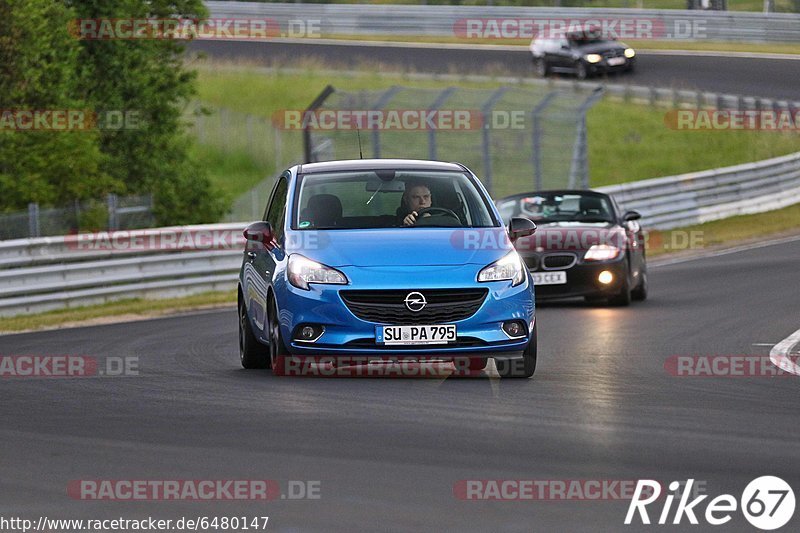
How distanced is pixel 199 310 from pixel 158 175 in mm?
10106

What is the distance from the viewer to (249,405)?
33.4 feet

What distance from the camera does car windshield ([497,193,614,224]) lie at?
2005 centimetres

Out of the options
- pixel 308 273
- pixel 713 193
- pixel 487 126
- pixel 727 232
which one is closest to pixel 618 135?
pixel 713 193

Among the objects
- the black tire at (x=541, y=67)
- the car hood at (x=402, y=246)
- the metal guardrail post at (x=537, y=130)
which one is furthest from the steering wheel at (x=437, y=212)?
the black tire at (x=541, y=67)

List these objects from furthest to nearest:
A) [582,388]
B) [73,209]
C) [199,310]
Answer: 1. [73,209]
2. [199,310]
3. [582,388]

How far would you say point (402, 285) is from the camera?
10977 mm

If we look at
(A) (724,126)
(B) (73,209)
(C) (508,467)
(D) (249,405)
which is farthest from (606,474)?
(A) (724,126)

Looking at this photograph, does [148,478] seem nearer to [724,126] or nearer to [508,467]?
[508,467]

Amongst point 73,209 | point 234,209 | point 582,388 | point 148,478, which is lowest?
point 234,209

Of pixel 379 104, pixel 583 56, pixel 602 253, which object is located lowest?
pixel 583 56

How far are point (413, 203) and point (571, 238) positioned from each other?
750 centimetres

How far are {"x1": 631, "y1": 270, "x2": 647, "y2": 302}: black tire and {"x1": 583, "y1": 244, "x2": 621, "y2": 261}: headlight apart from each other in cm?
91

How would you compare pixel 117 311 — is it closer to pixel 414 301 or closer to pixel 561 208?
pixel 561 208

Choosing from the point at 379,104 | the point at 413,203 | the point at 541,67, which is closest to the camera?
the point at 413,203
